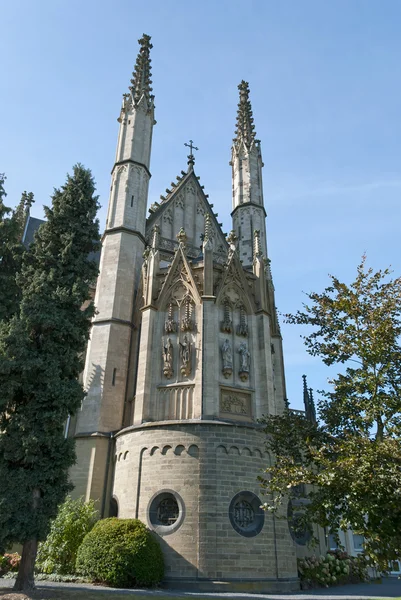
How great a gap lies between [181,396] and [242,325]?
4.29 meters

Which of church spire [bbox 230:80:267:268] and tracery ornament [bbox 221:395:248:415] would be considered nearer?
tracery ornament [bbox 221:395:248:415]

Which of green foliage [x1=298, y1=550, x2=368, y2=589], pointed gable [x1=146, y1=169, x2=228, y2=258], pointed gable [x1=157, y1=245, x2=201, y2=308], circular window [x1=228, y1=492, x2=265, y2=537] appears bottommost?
green foliage [x1=298, y1=550, x2=368, y2=589]

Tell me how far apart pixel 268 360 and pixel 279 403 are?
3.65 m

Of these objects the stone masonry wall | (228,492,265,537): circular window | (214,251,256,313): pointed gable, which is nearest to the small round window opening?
the stone masonry wall

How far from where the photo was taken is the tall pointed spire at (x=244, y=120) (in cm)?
3196

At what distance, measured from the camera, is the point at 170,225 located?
28031 millimetres

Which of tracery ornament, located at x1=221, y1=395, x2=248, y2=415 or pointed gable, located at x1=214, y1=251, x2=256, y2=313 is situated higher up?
pointed gable, located at x1=214, y1=251, x2=256, y2=313

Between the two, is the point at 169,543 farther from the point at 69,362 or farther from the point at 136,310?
the point at 136,310

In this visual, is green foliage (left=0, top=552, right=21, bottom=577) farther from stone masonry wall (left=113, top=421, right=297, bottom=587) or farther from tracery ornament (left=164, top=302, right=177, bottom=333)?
tracery ornament (left=164, top=302, right=177, bottom=333)

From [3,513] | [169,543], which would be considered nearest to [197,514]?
[169,543]

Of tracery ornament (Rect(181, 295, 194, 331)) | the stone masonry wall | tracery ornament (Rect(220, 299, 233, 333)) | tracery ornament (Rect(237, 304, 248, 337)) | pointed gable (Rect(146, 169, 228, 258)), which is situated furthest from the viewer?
pointed gable (Rect(146, 169, 228, 258))

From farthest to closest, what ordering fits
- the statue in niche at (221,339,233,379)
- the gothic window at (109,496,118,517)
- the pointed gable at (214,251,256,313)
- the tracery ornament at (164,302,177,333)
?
the pointed gable at (214,251,256,313) → the tracery ornament at (164,302,177,333) → the statue in niche at (221,339,233,379) → the gothic window at (109,496,118,517)

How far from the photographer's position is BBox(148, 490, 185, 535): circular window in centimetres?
1628

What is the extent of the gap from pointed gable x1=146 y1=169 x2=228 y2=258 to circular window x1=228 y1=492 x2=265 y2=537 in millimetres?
13650
